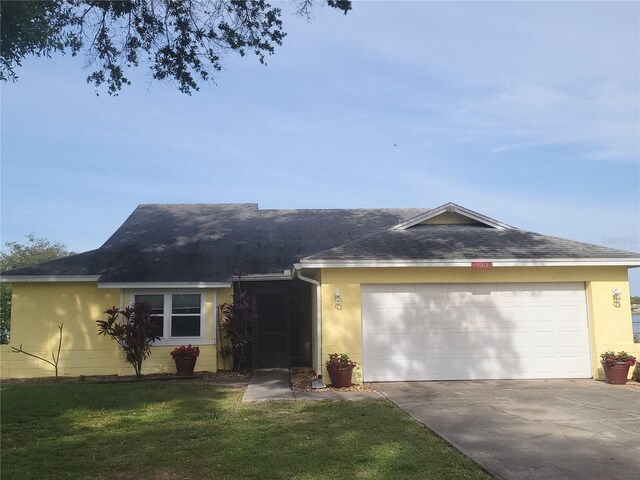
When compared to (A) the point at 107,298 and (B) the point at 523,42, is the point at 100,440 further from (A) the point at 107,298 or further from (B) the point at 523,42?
(B) the point at 523,42

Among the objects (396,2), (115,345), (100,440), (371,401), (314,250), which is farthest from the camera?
(314,250)

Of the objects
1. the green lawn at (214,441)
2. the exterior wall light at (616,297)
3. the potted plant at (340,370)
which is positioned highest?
the exterior wall light at (616,297)

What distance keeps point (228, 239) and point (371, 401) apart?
8978 mm

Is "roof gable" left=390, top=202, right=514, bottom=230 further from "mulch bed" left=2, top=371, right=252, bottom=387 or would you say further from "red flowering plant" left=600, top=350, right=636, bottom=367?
"mulch bed" left=2, top=371, right=252, bottom=387

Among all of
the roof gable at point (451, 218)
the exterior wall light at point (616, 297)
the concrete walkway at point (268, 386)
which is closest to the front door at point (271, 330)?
the concrete walkway at point (268, 386)

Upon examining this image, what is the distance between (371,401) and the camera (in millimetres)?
9234

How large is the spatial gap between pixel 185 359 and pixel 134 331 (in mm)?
1493

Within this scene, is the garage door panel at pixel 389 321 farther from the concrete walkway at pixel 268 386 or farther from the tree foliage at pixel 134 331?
→ the tree foliage at pixel 134 331

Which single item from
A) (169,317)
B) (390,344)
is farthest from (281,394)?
(169,317)

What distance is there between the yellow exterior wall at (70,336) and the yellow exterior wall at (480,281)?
14.4 ft

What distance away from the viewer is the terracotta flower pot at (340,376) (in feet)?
35.4

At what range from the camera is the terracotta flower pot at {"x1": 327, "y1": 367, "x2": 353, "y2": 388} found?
10.8 metres

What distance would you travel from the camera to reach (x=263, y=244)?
649 inches

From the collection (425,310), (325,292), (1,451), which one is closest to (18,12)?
(1,451)
